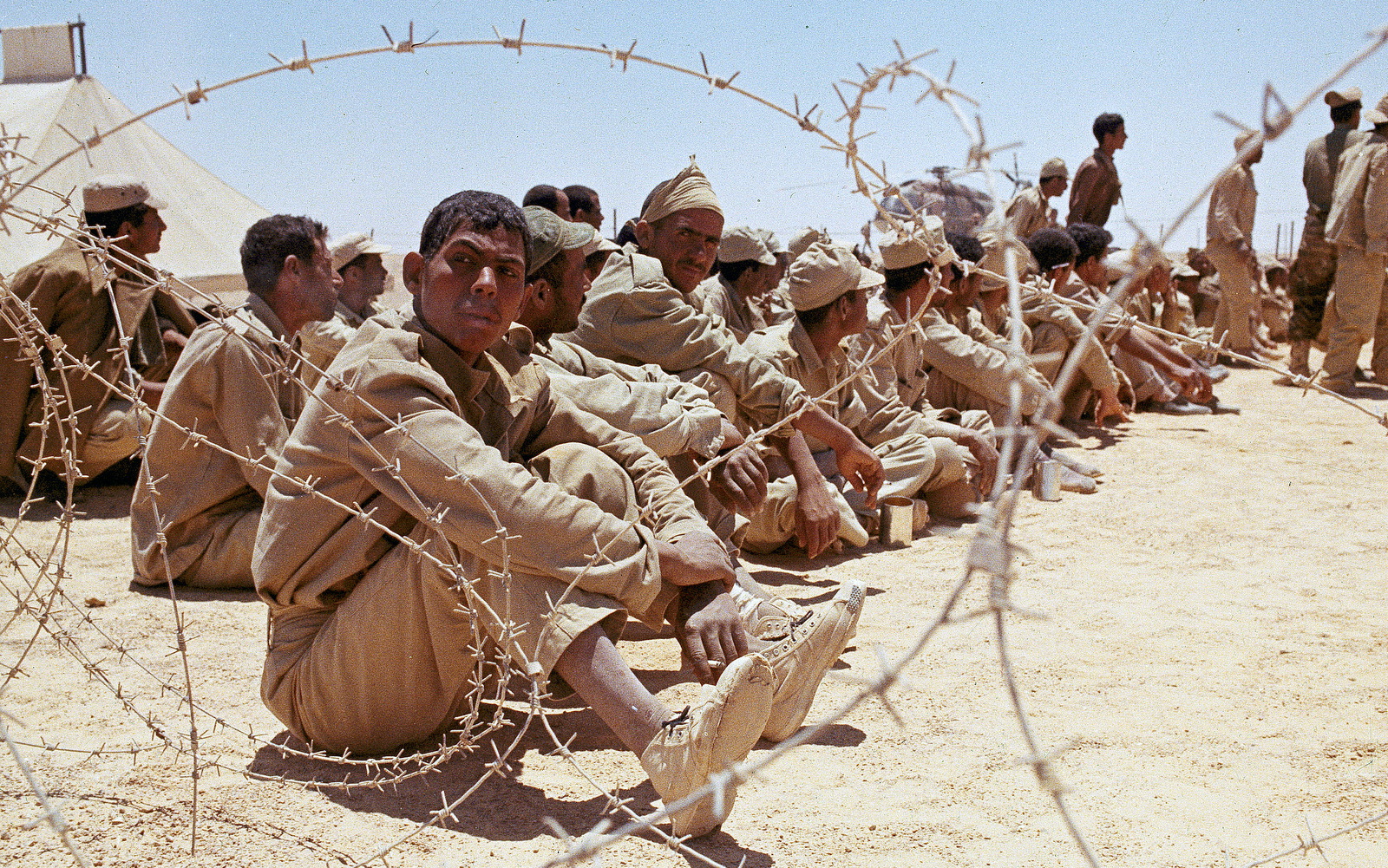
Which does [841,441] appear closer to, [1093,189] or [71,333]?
[71,333]

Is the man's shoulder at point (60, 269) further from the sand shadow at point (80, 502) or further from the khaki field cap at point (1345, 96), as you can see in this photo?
the khaki field cap at point (1345, 96)

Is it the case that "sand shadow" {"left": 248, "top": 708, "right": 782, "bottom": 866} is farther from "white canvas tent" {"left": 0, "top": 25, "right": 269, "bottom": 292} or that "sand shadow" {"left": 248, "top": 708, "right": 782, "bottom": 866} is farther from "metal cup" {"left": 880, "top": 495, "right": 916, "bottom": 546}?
"white canvas tent" {"left": 0, "top": 25, "right": 269, "bottom": 292}

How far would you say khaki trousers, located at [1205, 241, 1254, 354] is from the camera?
1129 cm

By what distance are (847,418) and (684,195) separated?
4.63 feet

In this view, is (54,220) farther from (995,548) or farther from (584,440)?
(995,548)

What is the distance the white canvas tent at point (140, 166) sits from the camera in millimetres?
11953

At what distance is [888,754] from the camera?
2.88m

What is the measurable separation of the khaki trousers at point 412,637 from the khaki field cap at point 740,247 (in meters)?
4.07

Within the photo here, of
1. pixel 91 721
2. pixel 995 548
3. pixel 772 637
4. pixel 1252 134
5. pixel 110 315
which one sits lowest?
pixel 91 721

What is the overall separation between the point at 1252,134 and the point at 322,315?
426 cm

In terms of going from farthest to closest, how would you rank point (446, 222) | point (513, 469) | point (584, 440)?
1. point (584, 440)
2. point (446, 222)
3. point (513, 469)

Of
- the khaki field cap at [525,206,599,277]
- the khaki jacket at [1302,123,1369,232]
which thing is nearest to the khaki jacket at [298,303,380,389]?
the khaki field cap at [525,206,599,277]

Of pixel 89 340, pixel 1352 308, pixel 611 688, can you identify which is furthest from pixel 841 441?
pixel 1352 308

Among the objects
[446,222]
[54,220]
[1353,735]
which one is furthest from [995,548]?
[1353,735]
